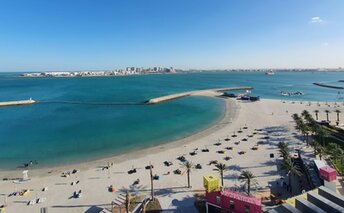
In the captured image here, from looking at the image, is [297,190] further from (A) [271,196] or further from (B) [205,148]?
(B) [205,148]

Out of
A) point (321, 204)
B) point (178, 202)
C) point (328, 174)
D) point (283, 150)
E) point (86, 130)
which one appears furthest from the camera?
point (86, 130)

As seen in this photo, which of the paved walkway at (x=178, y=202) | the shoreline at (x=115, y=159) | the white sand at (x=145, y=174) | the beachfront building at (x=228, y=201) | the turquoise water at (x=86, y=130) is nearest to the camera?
the beachfront building at (x=228, y=201)

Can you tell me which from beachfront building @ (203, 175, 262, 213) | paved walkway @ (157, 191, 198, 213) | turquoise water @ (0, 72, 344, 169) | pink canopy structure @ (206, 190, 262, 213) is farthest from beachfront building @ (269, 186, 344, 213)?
turquoise water @ (0, 72, 344, 169)

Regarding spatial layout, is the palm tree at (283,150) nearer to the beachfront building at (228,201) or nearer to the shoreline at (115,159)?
the beachfront building at (228,201)

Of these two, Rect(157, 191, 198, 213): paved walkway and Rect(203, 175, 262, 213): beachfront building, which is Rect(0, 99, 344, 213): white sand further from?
Rect(203, 175, 262, 213): beachfront building

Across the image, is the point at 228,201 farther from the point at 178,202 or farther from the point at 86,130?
the point at 86,130

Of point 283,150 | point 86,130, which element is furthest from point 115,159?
point 283,150

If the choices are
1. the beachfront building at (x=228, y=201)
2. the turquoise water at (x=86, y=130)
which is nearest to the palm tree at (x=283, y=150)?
the beachfront building at (x=228, y=201)

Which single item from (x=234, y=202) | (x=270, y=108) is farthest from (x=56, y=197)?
(x=270, y=108)
